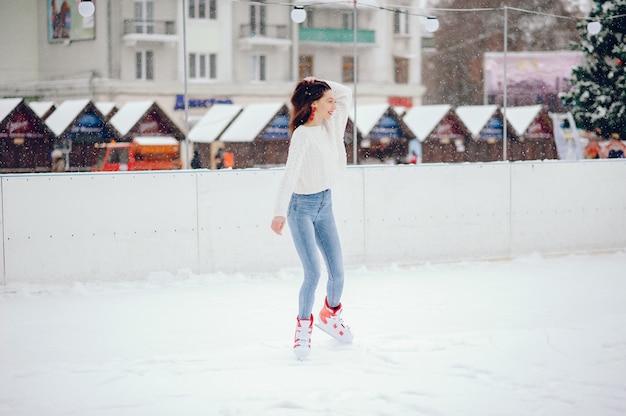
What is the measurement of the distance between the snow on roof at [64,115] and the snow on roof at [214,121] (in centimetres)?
217

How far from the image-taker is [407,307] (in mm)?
4930

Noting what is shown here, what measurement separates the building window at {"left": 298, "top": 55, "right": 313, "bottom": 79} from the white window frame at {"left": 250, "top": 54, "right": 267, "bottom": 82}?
1256mm

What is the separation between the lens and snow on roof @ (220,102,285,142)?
59.0 feet

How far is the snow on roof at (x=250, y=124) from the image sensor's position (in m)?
18.0

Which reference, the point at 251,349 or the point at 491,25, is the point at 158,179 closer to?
the point at 251,349

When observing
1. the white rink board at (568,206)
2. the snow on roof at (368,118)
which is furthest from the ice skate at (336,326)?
the snow on roof at (368,118)

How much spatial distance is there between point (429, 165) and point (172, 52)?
543 inches

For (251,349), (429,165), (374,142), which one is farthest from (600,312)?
(374,142)

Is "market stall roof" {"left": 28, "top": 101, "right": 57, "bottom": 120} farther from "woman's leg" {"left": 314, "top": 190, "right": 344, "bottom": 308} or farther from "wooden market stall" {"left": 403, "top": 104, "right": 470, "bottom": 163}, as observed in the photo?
"woman's leg" {"left": 314, "top": 190, "right": 344, "bottom": 308}

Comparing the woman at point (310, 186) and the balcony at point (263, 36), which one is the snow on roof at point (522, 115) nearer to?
the balcony at point (263, 36)

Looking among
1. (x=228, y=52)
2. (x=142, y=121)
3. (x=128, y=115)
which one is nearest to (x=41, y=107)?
(x=142, y=121)

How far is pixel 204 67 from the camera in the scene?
2094 cm

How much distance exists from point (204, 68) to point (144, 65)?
1698mm

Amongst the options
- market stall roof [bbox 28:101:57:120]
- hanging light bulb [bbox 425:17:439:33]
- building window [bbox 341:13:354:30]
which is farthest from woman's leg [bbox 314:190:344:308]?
building window [bbox 341:13:354:30]
